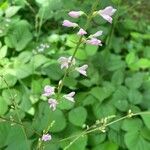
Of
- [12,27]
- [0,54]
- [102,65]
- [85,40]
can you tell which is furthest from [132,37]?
[85,40]

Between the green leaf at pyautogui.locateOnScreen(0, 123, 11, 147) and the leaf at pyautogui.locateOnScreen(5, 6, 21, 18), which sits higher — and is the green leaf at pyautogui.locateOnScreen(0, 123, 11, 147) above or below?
below

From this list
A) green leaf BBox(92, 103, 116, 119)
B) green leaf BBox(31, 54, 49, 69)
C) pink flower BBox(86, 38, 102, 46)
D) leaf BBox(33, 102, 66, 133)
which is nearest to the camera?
pink flower BBox(86, 38, 102, 46)

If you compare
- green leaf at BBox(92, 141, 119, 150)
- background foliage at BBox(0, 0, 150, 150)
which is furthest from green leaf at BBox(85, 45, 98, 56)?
green leaf at BBox(92, 141, 119, 150)

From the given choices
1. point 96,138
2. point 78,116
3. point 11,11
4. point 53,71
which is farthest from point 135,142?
point 11,11

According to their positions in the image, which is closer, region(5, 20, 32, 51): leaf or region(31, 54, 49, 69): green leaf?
region(31, 54, 49, 69): green leaf

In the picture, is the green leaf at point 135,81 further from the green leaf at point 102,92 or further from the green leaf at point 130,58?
the green leaf at point 130,58

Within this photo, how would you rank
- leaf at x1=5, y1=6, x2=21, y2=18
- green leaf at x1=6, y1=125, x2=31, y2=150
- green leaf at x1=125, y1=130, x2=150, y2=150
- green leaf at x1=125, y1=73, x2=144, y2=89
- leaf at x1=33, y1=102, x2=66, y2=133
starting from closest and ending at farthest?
green leaf at x1=6, y1=125, x2=31, y2=150 < leaf at x1=33, y1=102, x2=66, y2=133 < green leaf at x1=125, y1=130, x2=150, y2=150 < green leaf at x1=125, y1=73, x2=144, y2=89 < leaf at x1=5, y1=6, x2=21, y2=18

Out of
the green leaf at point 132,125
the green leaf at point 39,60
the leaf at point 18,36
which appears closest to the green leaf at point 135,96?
the green leaf at point 132,125

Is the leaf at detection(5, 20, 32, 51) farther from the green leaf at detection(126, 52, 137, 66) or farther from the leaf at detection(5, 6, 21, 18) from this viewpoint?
the green leaf at detection(126, 52, 137, 66)
